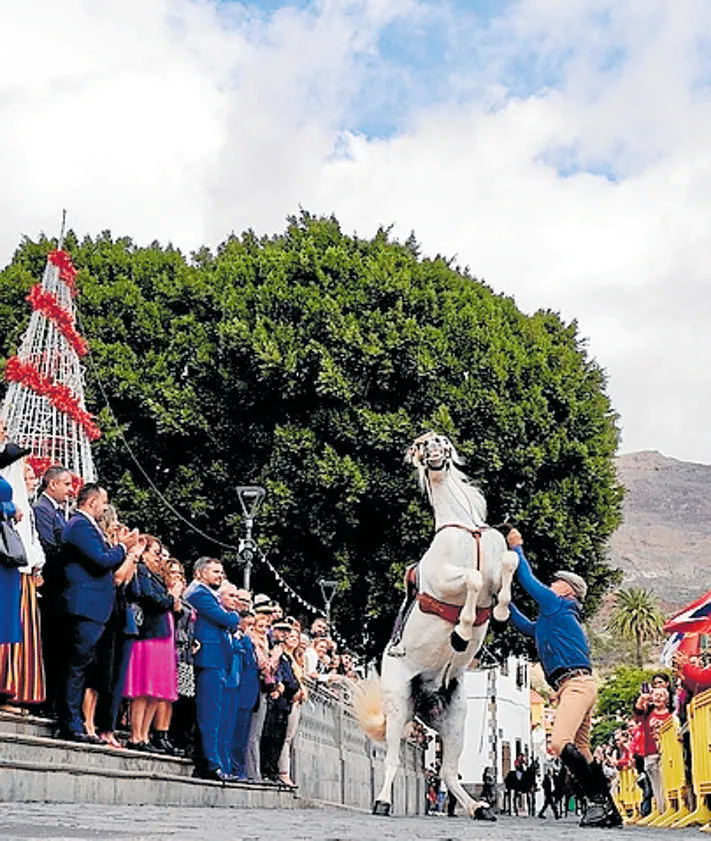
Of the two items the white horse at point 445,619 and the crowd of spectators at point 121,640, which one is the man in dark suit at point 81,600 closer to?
the crowd of spectators at point 121,640

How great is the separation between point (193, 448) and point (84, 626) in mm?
20170

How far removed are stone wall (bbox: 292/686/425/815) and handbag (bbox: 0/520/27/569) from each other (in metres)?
7.29

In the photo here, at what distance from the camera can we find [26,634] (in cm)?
874

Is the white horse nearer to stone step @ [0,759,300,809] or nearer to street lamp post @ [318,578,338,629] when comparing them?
stone step @ [0,759,300,809]

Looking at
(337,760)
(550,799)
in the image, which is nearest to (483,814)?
(337,760)

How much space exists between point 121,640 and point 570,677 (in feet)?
10.9

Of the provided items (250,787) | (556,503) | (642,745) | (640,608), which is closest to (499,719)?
(556,503)

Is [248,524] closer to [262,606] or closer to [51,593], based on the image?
[262,606]

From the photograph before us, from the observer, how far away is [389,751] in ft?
36.9

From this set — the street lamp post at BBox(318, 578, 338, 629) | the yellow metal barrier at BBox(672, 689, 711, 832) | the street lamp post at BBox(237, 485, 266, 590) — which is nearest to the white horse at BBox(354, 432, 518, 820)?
the yellow metal barrier at BBox(672, 689, 711, 832)

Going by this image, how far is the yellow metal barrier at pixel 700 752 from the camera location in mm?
11367

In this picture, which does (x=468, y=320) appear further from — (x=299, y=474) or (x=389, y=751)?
(x=389, y=751)

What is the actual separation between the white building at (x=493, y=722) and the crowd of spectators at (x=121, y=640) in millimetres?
37101

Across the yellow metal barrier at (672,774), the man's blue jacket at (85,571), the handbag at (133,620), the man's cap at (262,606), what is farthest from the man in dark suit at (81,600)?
the yellow metal barrier at (672,774)
